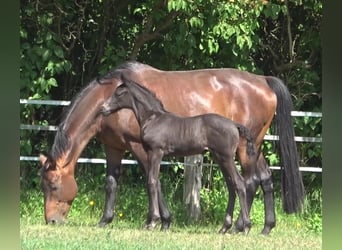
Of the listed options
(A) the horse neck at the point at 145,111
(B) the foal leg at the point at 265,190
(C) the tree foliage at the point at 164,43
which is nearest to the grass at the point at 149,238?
(B) the foal leg at the point at 265,190

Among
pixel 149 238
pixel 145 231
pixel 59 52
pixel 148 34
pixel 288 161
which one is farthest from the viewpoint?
pixel 148 34

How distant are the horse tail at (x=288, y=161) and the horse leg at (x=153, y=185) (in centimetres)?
119

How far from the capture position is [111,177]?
19.4 ft

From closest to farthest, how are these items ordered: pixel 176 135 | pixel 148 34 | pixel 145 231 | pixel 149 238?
pixel 149 238 < pixel 145 231 < pixel 176 135 < pixel 148 34

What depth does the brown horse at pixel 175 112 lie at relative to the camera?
559 cm

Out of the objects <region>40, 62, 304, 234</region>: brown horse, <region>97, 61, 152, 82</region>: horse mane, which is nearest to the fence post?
<region>40, 62, 304, 234</region>: brown horse

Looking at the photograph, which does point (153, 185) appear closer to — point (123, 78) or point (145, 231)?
point (145, 231)

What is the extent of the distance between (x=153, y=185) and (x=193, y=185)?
1.29 meters

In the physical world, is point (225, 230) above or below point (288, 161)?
below

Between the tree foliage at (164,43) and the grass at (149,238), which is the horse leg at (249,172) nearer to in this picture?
the grass at (149,238)

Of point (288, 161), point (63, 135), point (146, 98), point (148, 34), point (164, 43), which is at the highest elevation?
point (148, 34)

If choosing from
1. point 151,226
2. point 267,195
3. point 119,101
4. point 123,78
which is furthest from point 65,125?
point 267,195
